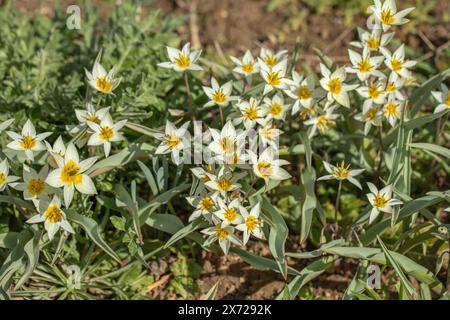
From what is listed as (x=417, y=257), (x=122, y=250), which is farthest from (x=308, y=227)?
(x=122, y=250)

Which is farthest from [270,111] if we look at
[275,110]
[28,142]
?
[28,142]

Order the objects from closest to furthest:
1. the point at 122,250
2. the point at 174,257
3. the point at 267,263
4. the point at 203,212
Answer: the point at 203,212 → the point at 267,263 → the point at 122,250 → the point at 174,257

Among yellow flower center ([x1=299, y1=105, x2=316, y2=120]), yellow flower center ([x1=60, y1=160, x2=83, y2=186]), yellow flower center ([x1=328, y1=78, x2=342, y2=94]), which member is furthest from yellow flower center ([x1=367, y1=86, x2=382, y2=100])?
yellow flower center ([x1=60, y1=160, x2=83, y2=186])

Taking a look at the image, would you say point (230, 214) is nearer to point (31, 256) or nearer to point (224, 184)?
point (224, 184)

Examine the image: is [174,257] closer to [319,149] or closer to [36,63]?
[319,149]

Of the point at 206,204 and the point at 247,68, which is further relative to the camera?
the point at 247,68

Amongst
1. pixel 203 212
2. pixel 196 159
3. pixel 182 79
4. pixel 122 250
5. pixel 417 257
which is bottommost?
pixel 417 257
